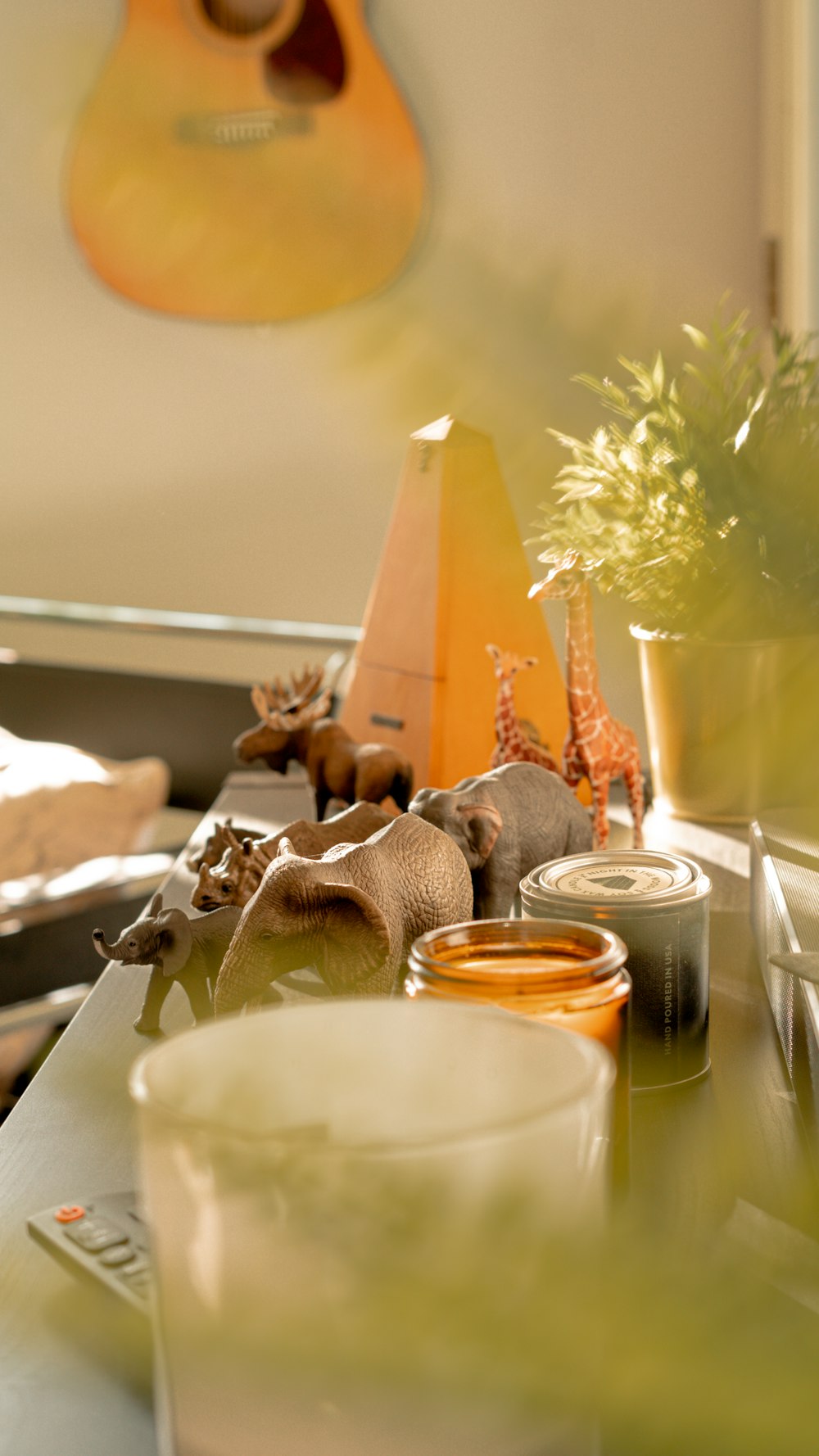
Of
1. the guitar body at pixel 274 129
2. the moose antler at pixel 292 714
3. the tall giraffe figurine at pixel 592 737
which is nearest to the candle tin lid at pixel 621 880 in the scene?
the tall giraffe figurine at pixel 592 737

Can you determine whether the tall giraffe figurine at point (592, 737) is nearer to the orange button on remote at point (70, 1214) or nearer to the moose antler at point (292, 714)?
the moose antler at point (292, 714)

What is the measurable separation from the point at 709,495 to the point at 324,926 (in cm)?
18

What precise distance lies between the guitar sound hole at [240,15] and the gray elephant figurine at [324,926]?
1.30 m

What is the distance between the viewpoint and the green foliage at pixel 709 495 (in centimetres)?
19

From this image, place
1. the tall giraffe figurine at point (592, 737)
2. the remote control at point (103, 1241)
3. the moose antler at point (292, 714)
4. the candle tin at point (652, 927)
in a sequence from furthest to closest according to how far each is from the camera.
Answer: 1. the moose antler at point (292, 714)
2. the tall giraffe figurine at point (592, 737)
3. the candle tin at point (652, 927)
4. the remote control at point (103, 1241)

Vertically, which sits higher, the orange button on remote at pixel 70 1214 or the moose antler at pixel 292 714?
the moose antler at pixel 292 714

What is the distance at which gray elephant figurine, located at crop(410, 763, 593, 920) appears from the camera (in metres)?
0.53

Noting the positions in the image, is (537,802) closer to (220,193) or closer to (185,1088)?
(185,1088)

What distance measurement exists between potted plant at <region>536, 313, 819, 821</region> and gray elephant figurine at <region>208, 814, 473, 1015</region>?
128mm

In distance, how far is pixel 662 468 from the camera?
488 mm

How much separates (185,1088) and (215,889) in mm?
370

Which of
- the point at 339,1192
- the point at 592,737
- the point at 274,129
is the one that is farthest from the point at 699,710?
the point at 274,129

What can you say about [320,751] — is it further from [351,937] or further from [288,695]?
[351,937]

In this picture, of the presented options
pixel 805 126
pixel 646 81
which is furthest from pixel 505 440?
pixel 646 81
